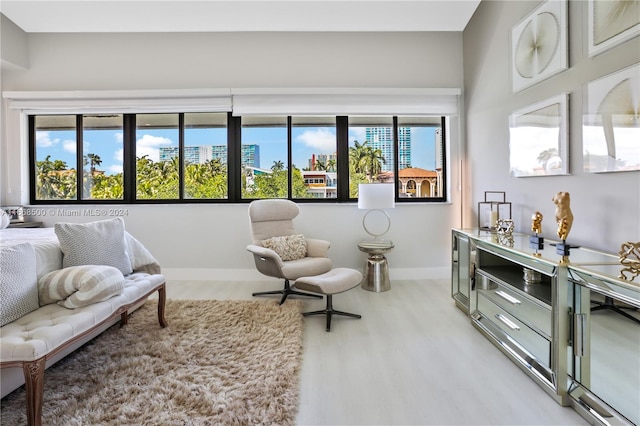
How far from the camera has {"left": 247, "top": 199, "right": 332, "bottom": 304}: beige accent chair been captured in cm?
273

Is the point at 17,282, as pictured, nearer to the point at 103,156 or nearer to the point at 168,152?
the point at 168,152

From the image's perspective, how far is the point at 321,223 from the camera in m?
3.78

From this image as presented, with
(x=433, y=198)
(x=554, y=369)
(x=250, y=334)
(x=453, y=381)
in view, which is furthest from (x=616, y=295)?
(x=433, y=198)

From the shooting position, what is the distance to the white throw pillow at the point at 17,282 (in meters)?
1.49

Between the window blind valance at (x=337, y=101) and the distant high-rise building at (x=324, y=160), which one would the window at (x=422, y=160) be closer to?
the window blind valance at (x=337, y=101)

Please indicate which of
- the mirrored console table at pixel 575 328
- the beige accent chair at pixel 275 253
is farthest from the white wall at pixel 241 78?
the mirrored console table at pixel 575 328

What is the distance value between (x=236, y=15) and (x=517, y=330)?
13.0 feet

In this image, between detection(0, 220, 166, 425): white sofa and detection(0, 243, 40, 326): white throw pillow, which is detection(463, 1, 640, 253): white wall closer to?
detection(0, 220, 166, 425): white sofa

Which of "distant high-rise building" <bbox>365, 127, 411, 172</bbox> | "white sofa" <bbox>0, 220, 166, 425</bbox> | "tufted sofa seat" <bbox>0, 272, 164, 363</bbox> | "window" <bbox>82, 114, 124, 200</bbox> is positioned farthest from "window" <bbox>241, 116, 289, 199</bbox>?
"tufted sofa seat" <bbox>0, 272, 164, 363</bbox>

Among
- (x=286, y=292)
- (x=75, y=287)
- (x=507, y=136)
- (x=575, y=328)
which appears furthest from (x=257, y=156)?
(x=575, y=328)

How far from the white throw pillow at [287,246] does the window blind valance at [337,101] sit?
1.58m

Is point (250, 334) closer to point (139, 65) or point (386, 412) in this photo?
point (386, 412)

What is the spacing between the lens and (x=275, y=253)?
8.93 ft

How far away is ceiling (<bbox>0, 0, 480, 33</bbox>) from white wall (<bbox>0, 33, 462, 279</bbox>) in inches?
5.6
